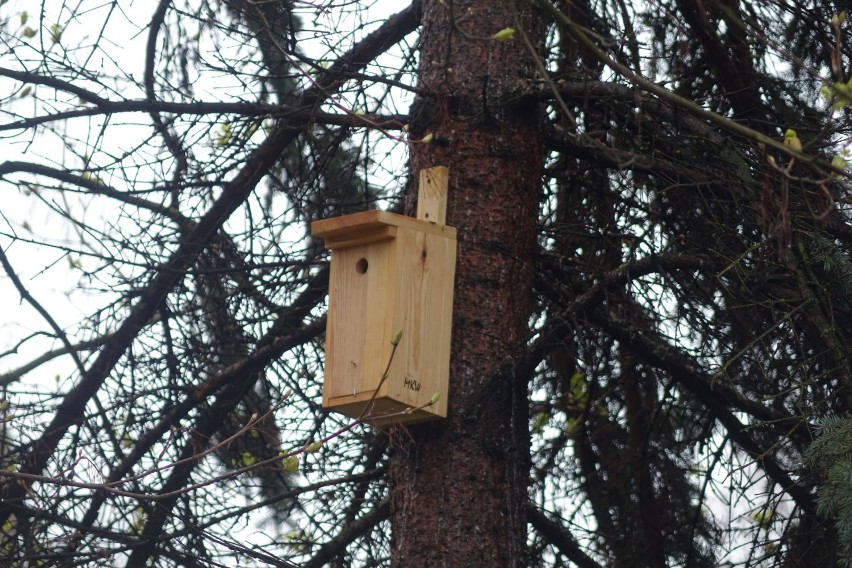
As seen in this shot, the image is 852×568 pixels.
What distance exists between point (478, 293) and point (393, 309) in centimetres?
29

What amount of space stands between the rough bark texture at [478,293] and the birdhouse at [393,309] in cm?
6

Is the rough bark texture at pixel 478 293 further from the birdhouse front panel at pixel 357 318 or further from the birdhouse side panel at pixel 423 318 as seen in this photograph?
the birdhouse front panel at pixel 357 318

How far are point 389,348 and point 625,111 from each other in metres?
1.45

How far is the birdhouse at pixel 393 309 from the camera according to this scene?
3.40 m

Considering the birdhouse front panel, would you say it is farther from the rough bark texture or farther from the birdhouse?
the rough bark texture

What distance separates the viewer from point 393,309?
135 inches

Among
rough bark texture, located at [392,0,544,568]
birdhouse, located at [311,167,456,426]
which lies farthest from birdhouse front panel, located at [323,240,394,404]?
rough bark texture, located at [392,0,544,568]

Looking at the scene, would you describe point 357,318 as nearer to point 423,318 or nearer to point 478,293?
point 423,318

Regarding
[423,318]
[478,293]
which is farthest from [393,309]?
[478,293]

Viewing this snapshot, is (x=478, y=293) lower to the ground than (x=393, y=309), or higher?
higher

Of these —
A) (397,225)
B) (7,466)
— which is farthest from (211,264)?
(397,225)

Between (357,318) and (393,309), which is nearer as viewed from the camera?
(393,309)

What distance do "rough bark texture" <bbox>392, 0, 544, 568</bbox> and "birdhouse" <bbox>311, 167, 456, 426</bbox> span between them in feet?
0.20

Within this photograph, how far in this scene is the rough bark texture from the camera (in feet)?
11.0
